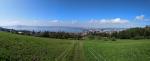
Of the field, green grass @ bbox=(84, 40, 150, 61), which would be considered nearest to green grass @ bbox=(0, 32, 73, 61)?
the field

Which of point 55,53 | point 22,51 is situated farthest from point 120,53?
point 22,51

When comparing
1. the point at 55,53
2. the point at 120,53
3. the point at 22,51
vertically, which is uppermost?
the point at 22,51

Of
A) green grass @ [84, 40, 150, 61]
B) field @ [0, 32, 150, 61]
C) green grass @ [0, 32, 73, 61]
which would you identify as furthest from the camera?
green grass @ [84, 40, 150, 61]

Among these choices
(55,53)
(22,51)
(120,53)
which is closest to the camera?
(22,51)

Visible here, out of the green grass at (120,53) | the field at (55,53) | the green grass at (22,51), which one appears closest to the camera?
the green grass at (22,51)

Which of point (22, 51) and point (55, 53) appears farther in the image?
point (55, 53)

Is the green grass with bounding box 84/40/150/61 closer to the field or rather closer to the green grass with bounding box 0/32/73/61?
the field

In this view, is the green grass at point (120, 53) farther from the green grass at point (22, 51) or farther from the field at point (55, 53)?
the green grass at point (22, 51)

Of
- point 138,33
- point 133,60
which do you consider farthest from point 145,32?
point 133,60

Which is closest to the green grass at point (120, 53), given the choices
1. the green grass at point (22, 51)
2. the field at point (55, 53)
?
the field at point (55, 53)

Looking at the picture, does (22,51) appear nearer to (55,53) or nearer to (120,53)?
(55,53)

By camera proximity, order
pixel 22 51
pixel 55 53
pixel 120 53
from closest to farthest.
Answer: pixel 22 51 → pixel 55 53 → pixel 120 53

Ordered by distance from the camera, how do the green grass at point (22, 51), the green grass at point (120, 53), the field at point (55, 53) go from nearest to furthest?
the green grass at point (22, 51) < the field at point (55, 53) < the green grass at point (120, 53)

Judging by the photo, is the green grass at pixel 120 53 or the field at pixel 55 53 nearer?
the field at pixel 55 53
